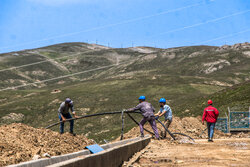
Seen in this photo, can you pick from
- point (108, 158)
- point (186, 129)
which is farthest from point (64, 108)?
point (186, 129)

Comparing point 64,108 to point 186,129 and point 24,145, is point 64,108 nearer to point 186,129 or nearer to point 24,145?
point 24,145

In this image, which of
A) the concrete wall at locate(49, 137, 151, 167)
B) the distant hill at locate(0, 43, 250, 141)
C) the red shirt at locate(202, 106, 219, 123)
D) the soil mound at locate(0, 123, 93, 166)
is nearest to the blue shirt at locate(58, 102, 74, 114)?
the soil mound at locate(0, 123, 93, 166)

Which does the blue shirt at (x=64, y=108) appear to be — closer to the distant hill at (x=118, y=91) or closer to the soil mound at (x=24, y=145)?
the soil mound at (x=24, y=145)

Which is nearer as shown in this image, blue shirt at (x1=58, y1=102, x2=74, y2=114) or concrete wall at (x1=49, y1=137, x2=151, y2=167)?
concrete wall at (x1=49, y1=137, x2=151, y2=167)

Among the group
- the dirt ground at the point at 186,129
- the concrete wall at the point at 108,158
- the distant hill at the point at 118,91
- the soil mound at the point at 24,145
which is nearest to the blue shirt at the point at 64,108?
the soil mound at the point at 24,145

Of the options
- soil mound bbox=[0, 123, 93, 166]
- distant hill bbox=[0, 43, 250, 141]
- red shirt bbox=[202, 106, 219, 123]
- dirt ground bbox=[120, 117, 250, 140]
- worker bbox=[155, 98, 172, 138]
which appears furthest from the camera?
distant hill bbox=[0, 43, 250, 141]

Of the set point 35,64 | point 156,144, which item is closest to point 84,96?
point 156,144

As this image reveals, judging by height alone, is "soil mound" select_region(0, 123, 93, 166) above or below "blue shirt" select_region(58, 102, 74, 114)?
below

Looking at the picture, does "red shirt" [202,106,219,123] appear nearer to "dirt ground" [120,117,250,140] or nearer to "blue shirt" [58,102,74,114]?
"dirt ground" [120,117,250,140]

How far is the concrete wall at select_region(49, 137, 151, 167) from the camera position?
550 cm

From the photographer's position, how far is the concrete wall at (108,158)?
550 centimetres

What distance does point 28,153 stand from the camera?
728cm

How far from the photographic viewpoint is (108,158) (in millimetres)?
7488

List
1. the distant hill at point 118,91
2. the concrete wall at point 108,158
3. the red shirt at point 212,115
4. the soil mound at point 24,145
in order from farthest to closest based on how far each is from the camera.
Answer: the distant hill at point 118,91
the red shirt at point 212,115
the soil mound at point 24,145
the concrete wall at point 108,158
